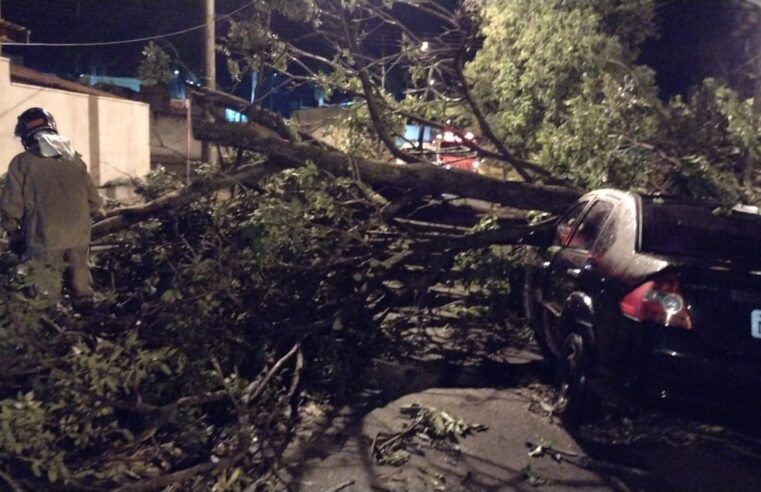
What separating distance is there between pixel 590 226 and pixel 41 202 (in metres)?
3.91

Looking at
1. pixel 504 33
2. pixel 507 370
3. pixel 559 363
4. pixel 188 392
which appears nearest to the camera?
pixel 188 392

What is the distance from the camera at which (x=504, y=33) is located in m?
9.60

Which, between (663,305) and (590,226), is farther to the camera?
(590,226)

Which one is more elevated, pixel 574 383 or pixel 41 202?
pixel 41 202

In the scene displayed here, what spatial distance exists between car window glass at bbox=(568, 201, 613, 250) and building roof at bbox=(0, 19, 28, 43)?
43.9ft

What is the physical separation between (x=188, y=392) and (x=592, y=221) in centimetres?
301

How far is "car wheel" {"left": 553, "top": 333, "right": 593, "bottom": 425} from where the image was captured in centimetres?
502

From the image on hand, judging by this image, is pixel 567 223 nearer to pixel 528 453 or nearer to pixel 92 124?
pixel 528 453

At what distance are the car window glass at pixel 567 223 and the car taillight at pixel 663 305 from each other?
168 cm

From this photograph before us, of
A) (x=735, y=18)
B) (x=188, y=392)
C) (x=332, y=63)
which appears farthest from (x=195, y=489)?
(x=735, y=18)

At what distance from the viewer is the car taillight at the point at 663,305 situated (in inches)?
173

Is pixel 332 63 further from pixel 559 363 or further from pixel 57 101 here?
pixel 57 101

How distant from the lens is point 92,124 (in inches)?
721

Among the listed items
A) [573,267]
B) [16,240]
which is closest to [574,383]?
[573,267]
